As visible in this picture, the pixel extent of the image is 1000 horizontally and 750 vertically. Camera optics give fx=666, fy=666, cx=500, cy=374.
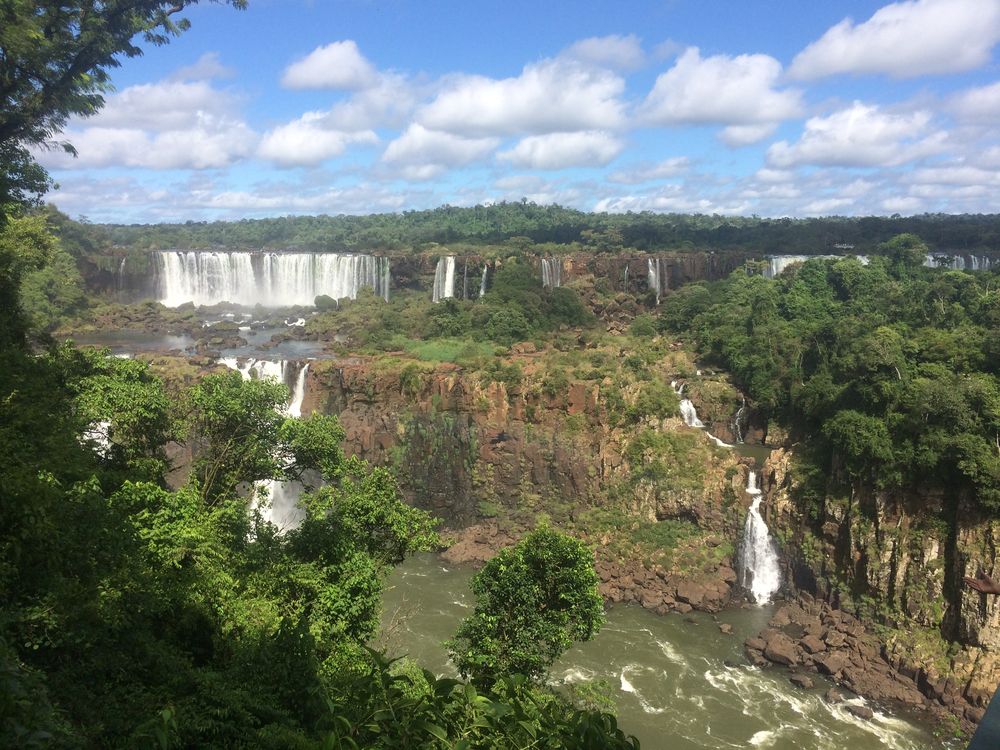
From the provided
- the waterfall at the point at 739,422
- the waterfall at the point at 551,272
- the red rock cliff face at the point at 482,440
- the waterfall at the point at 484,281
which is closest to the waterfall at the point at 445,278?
the waterfall at the point at 484,281

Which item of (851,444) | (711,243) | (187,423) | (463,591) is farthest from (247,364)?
(711,243)

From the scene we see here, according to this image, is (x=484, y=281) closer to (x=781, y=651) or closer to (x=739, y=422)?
(x=739, y=422)

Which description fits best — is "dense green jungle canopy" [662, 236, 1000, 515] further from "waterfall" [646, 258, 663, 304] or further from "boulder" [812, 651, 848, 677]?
"waterfall" [646, 258, 663, 304]

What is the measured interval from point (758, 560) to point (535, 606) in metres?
14.2

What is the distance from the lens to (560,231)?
241 feet

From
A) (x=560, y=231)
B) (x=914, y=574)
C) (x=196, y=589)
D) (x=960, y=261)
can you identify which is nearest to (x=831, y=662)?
(x=914, y=574)

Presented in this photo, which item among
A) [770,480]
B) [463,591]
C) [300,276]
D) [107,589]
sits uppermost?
[300,276]

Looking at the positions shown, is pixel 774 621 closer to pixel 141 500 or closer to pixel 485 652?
pixel 485 652

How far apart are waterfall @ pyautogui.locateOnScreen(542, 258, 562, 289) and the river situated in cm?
3028

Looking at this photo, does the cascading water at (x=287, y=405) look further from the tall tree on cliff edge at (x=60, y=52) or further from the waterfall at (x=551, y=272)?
the waterfall at (x=551, y=272)

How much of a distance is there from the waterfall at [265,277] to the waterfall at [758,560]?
119 ft

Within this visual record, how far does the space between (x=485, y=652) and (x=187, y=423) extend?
7.62 meters

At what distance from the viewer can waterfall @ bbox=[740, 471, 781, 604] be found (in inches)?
890

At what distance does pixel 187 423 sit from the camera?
45.2ft
